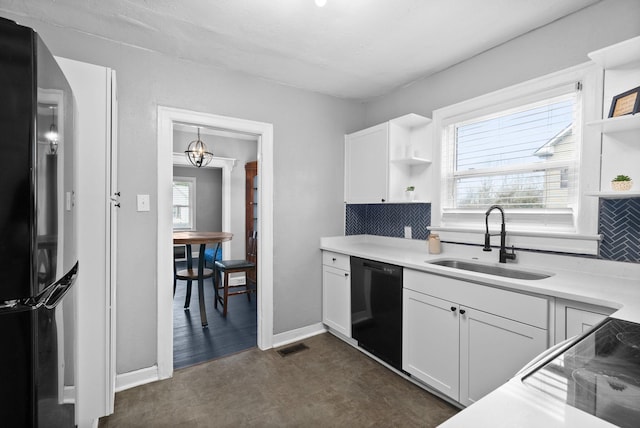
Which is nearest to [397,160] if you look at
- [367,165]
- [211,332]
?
[367,165]

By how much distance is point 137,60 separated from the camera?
231cm

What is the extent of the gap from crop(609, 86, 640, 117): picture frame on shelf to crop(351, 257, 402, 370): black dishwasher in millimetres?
1537

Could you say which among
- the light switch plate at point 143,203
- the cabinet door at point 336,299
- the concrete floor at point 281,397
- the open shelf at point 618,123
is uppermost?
the open shelf at point 618,123

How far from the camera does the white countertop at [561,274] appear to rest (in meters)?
1.38

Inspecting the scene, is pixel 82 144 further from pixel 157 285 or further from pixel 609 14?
pixel 609 14

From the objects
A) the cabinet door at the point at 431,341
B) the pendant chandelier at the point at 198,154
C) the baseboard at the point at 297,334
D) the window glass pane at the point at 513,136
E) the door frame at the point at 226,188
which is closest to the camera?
the cabinet door at the point at 431,341

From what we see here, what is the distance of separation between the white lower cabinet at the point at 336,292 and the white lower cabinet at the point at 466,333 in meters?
0.72

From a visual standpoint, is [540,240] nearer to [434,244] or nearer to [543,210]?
[543,210]

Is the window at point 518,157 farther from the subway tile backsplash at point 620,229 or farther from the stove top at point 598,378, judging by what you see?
the stove top at point 598,378

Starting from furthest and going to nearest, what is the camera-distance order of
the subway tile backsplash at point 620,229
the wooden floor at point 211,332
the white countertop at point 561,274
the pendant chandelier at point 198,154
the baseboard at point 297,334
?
the pendant chandelier at point 198,154 → the baseboard at point 297,334 → the wooden floor at point 211,332 → the subway tile backsplash at point 620,229 → the white countertop at point 561,274

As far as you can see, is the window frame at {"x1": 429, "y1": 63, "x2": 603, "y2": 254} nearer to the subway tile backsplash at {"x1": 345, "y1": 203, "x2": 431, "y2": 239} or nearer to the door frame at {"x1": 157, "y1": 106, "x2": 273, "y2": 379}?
the subway tile backsplash at {"x1": 345, "y1": 203, "x2": 431, "y2": 239}

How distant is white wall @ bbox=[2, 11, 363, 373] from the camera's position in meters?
2.28

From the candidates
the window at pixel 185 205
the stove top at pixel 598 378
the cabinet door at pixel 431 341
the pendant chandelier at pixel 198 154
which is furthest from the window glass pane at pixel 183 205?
the stove top at pixel 598 378

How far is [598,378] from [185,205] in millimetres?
7630
